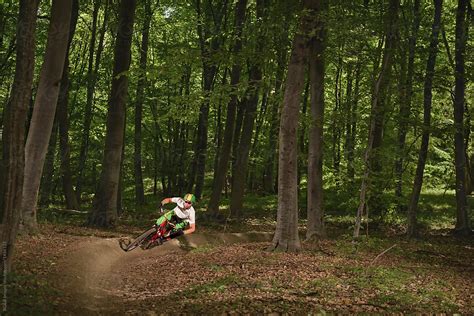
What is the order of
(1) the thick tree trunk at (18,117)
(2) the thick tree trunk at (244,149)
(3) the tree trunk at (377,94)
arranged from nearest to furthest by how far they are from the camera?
(1) the thick tree trunk at (18,117) → (3) the tree trunk at (377,94) → (2) the thick tree trunk at (244,149)

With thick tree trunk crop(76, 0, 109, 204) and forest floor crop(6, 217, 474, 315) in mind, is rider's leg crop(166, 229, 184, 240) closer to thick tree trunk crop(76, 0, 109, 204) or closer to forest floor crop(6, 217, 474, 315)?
forest floor crop(6, 217, 474, 315)

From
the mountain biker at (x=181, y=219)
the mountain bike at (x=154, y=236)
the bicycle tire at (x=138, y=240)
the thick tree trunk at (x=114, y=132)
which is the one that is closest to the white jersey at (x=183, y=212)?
the mountain biker at (x=181, y=219)

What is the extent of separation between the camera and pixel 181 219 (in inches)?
563

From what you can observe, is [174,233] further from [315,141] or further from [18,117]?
[18,117]

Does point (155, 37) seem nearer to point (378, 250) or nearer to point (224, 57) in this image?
point (224, 57)

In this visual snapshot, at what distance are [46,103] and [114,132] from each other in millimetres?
4413

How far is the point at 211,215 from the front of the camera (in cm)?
2198

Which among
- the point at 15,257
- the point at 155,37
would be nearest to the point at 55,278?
the point at 15,257

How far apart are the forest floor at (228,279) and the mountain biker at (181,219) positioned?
2.23 ft

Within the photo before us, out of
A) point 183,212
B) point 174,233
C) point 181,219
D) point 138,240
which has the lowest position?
point 138,240

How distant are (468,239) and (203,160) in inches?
551

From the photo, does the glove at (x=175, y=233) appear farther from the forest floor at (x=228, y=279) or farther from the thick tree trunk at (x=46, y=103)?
the thick tree trunk at (x=46, y=103)

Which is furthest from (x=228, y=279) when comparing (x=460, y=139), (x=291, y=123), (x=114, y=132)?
(x=460, y=139)

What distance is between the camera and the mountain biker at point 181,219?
14070mm
